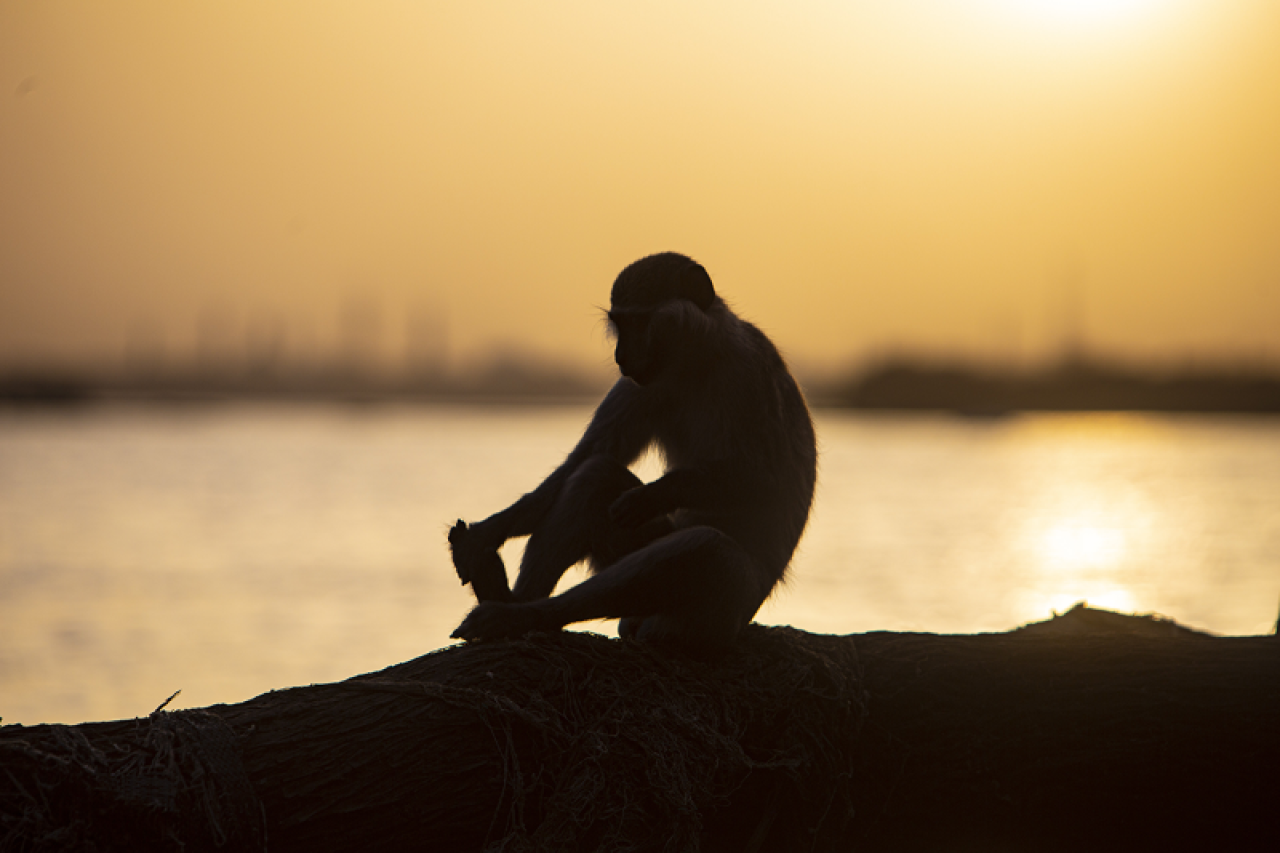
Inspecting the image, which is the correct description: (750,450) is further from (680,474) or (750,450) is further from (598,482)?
(598,482)

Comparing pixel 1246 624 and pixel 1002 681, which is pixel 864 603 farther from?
pixel 1002 681

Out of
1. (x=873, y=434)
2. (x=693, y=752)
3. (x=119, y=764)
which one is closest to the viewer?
(x=119, y=764)

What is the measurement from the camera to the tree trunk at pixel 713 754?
4391 millimetres

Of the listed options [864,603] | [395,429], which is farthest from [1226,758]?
[395,429]

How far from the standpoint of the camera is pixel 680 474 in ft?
19.9

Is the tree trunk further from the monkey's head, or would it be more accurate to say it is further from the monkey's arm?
the monkey's head

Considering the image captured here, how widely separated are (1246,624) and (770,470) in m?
21.1

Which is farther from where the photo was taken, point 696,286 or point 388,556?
point 388,556

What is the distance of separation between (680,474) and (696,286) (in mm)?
1067

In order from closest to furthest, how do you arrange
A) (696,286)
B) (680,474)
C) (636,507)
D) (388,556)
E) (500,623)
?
(500,623) < (636,507) < (680,474) < (696,286) < (388,556)

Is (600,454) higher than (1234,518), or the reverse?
(1234,518)

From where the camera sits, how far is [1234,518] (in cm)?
4541

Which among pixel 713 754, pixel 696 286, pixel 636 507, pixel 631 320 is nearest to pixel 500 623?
pixel 636 507

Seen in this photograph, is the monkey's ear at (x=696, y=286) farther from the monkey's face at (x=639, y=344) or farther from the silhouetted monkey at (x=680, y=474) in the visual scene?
the monkey's face at (x=639, y=344)
